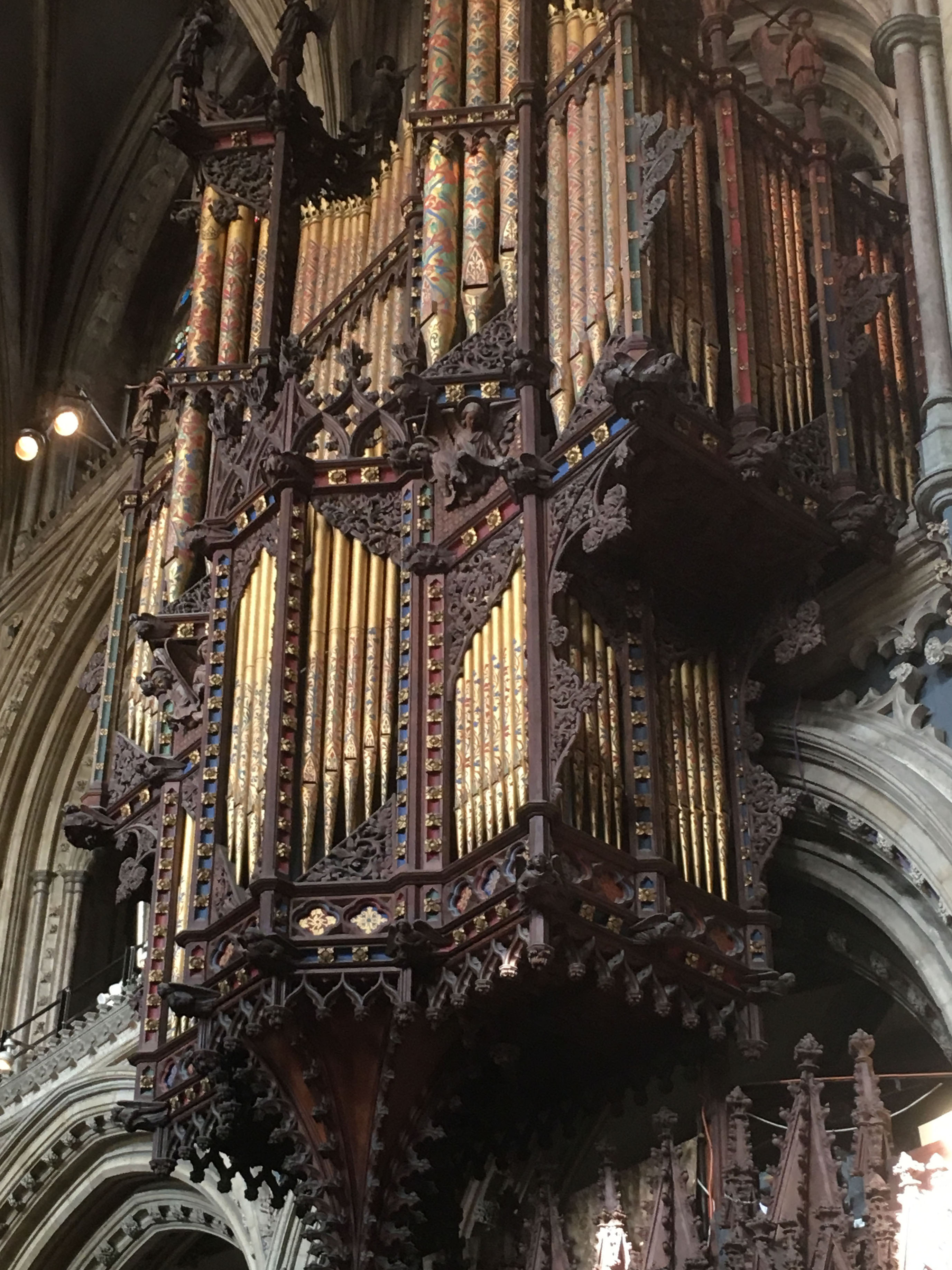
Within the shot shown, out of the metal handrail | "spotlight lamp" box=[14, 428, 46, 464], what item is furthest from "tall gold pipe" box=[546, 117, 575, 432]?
"spotlight lamp" box=[14, 428, 46, 464]

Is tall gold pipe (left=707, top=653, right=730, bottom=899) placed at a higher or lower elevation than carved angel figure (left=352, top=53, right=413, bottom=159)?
lower

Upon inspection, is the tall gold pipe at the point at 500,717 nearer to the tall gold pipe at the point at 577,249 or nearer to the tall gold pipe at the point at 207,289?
the tall gold pipe at the point at 577,249

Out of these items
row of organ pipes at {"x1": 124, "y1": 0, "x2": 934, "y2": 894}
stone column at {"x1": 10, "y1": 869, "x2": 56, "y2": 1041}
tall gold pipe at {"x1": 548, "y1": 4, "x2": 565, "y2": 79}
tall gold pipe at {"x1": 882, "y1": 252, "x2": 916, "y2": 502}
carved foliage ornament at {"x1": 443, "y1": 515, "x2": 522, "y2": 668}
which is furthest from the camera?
stone column at {"x1": 10, "y1": 869, "x2": 56, "y2": 1041}

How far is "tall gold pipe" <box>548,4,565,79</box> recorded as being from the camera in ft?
39.2

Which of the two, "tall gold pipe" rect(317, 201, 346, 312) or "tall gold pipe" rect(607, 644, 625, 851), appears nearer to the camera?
"tall gold pipe" rect(607, 644, 625, 851)

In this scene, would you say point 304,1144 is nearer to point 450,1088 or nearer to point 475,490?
point 450,1088

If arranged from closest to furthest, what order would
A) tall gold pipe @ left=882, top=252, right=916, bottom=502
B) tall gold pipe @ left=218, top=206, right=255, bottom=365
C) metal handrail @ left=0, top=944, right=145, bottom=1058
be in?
tall gold pipe @ left=882, top=252, right=916, bottom=502 < tall gold pipe @ left=218, top=206, right=255, bottom=365 < metal handrail @ left=0, top=944, right=145, bottom=1058

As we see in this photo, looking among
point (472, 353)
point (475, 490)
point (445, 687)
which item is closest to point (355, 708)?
point (445, 687)

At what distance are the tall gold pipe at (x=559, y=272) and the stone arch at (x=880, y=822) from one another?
1.89 metres

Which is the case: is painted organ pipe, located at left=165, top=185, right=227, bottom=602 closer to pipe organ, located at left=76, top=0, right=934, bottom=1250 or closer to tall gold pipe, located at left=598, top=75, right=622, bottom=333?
pipe organ, located at left=76, top=0, right=934, bottom=1250

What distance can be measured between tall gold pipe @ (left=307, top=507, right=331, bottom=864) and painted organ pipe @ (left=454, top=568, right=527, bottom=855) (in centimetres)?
73

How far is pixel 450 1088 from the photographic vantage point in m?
9.52

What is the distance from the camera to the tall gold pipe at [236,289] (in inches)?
602

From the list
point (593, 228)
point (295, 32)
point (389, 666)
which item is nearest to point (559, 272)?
point (593, 228)
